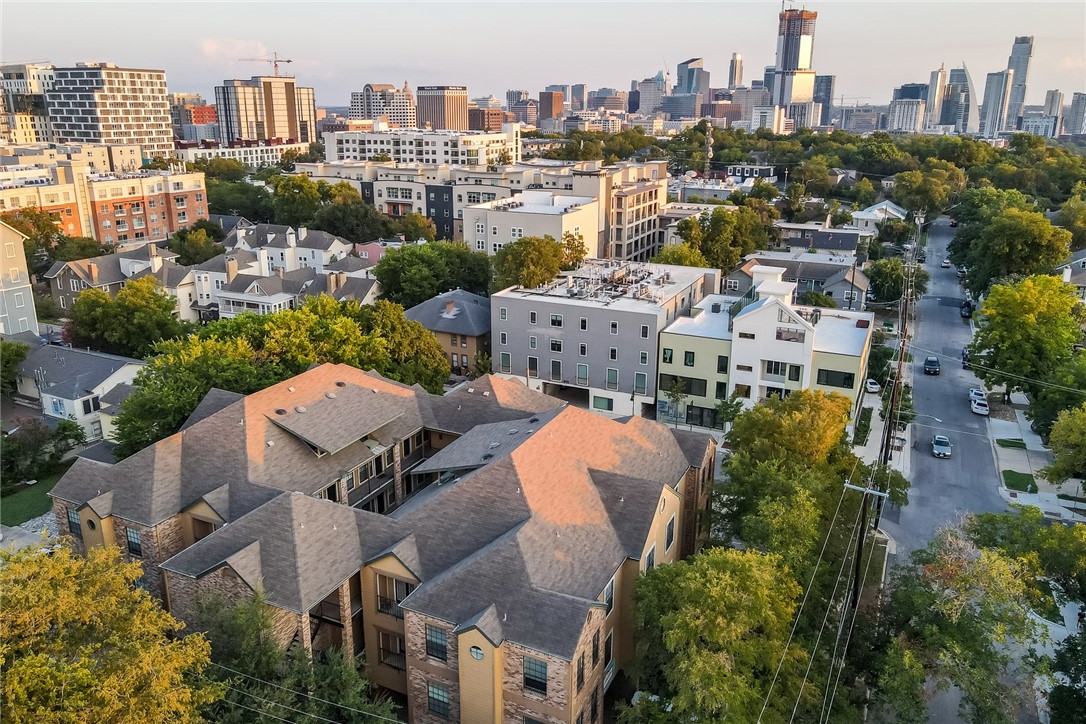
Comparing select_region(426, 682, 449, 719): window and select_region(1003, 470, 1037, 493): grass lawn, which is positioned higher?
select_region(426, 682, 449, 719): window

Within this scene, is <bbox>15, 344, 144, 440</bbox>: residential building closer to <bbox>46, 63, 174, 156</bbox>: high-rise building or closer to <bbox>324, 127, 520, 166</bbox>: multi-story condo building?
<bbox>324, 127, 520, 166</bbox>: multi-story condo building

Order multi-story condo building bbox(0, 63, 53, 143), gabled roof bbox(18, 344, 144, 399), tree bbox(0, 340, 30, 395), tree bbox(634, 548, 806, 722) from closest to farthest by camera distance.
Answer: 1. tree bbox(634, 548, 806, 722)
2. gabled roof bbox(18, 344, 144, 399)
3. tree bbox(0, 340, 30, 395)
4. multi-story condo building bbox(0, 63, 53, 143)

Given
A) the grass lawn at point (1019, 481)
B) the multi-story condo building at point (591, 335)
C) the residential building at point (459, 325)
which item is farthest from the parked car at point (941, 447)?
the residential building at point (459, 325)

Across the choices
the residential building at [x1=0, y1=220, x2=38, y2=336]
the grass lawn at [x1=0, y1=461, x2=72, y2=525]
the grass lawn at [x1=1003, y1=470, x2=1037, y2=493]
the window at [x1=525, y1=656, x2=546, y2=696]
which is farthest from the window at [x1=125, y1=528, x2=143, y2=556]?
the grass lawn at [x1=1003, y1=470, x2=1037, y2=493]

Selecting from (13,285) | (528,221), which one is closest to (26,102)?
(13,285)

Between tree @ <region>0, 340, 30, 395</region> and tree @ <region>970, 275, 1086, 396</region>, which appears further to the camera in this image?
tree @ <region>0, 340, 30, 395</region>

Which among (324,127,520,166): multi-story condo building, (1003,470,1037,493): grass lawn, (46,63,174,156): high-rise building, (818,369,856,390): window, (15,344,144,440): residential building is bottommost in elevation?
(1003,470,1037,493): grass lawn

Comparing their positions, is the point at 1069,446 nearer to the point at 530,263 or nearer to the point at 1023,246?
the point at 530,263

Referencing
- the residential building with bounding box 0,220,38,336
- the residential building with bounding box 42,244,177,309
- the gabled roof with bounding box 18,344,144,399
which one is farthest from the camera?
the residential building with bounding box 42,244,177,309

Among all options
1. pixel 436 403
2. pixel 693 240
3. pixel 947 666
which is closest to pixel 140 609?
pixel 436 403
